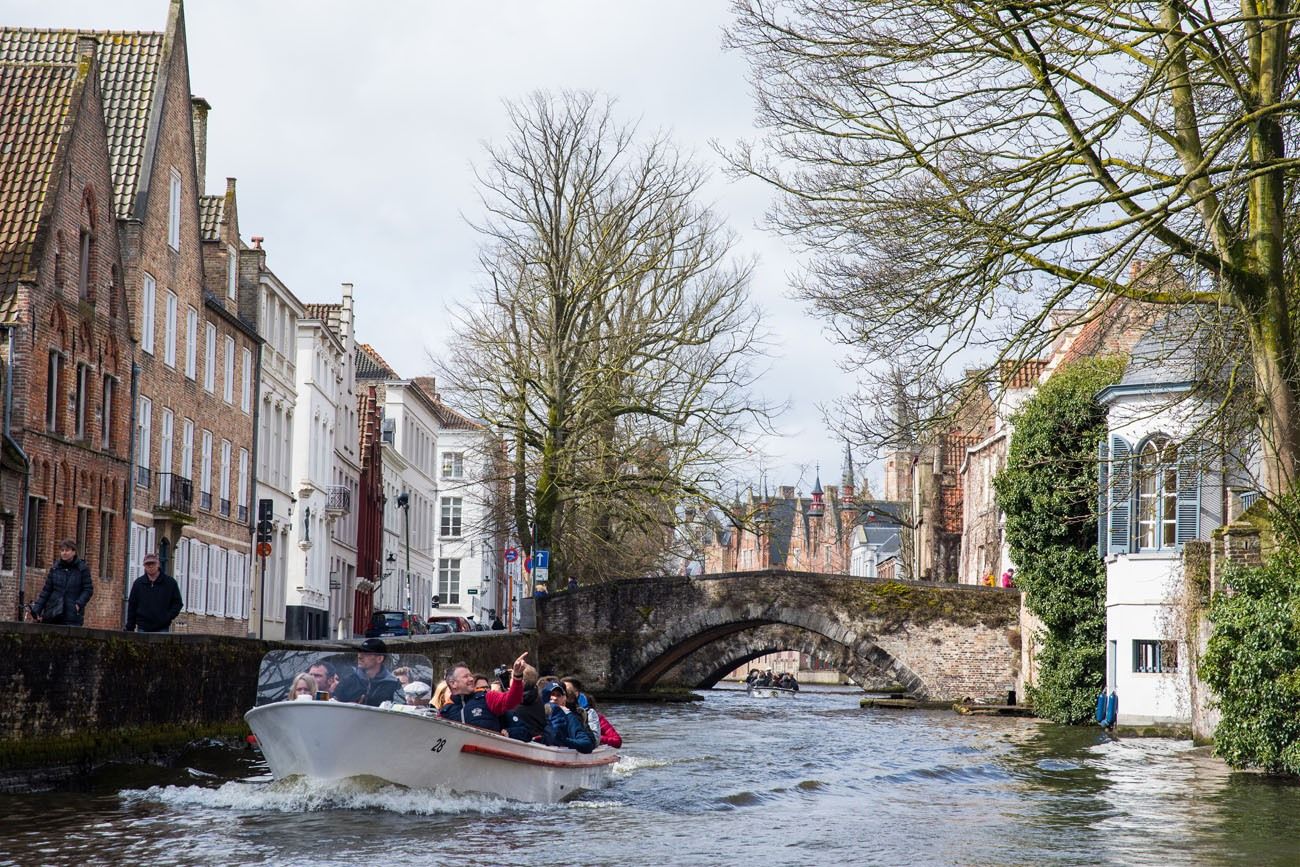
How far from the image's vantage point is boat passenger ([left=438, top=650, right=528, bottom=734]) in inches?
667

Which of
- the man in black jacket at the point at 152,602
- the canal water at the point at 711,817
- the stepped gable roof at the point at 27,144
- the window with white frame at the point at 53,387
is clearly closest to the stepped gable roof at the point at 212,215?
the stepped gable roof at the point at 27,144

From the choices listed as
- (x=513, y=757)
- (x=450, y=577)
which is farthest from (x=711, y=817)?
(x=450, y=577)

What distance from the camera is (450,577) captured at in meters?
86.2

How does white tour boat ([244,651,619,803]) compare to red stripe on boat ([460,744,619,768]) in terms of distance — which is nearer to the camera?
white tour boat ([244,651,619,803])

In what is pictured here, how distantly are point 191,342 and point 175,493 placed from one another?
136 inches

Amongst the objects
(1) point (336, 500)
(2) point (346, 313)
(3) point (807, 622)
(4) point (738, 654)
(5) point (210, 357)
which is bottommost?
(4) point (738, 654)

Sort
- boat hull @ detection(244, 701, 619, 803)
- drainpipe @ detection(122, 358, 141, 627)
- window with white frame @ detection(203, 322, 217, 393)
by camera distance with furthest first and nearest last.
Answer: window with white frame @ detection(203, 322, 217, 393)
drainpipe @ detection(122, 358, 141, 627)
boat hull @ detection(244, 701, 619, 803)

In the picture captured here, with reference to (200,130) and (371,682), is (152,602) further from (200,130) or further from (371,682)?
(200,130)

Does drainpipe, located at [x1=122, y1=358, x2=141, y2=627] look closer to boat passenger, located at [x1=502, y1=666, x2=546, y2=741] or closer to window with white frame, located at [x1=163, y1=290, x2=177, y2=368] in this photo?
window with white frame, located at [x1=163, y1=290, x2=177, y2=368]

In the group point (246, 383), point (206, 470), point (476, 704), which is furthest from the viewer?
point (246, 383)

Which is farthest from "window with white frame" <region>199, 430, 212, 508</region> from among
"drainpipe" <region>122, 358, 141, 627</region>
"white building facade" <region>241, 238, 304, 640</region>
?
"drainpipe" <region>122, 358, 141, 627</region>

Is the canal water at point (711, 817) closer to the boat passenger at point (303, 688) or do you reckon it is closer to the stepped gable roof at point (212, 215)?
the boat passenger at point (303, 688)

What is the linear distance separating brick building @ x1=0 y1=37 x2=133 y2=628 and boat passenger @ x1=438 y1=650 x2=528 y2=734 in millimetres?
10314

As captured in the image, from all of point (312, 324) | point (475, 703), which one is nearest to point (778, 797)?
point (475, 703)
